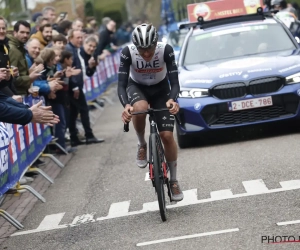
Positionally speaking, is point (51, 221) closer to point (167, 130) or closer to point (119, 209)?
point (119, 209)

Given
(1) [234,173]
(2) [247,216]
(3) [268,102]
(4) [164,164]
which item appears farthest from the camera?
(3) [268,102]

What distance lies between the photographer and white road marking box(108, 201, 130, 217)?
10.1 m

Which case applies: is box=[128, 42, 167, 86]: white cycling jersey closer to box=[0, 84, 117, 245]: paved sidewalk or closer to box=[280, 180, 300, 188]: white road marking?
box=[280, 180, 300, 188]: white road marking

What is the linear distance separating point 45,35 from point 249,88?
15.0 ft

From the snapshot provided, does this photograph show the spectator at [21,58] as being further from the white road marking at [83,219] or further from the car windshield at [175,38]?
the car windshield at [175,38]

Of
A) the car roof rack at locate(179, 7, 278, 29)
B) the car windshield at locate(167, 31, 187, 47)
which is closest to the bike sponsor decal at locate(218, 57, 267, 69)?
the car roof rack at locate(179, 7, 278, 29)

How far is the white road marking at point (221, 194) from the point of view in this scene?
33.1 feet

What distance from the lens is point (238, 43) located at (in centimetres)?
1512

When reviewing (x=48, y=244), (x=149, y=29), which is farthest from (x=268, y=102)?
(x=48, y=244)

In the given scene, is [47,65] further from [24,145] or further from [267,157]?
[267,157]

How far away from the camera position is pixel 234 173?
450 inches

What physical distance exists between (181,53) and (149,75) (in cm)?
554

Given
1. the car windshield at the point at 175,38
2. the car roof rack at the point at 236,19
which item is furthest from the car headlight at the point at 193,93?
the car windshield at the point at 175,38

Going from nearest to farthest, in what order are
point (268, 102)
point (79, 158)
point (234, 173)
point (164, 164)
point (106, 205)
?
point (164, 164)
point (106, 205)
point (234, 173)
point (268, 102)
point (79, 158)
